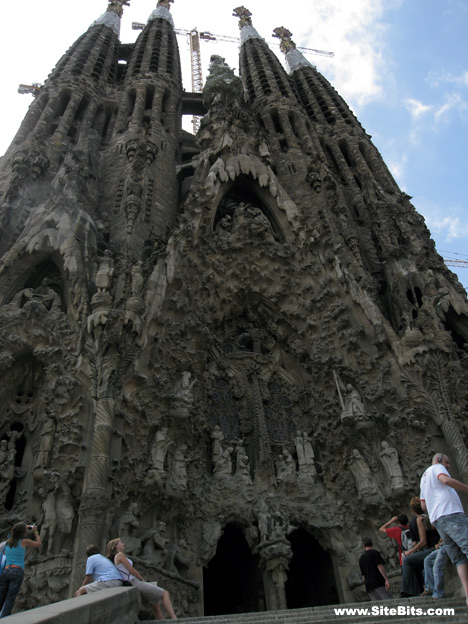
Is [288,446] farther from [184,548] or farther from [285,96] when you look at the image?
[285,96]

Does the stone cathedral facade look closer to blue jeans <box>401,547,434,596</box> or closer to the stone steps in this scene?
the stone steps

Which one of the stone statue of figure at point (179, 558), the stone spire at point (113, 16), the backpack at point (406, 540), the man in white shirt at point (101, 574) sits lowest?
the man in white shirt at point (101, 574)

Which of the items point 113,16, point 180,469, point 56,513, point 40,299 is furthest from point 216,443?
point 113,16

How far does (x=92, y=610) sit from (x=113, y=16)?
3071 centimetres

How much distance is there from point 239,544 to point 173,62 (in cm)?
2127

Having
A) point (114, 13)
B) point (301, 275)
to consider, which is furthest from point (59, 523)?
point (114, 13)

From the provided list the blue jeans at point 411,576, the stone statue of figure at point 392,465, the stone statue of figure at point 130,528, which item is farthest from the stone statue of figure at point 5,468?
the stone statue of figure at point 392,465

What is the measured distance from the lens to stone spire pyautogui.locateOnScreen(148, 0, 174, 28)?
93.6 feet

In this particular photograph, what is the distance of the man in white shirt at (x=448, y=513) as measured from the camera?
10.9 ft

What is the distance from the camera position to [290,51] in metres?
30.3

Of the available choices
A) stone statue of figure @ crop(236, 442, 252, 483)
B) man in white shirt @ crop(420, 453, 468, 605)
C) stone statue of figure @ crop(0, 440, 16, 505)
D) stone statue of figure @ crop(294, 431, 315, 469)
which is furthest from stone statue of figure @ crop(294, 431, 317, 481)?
man in white shirt @ crop(420, 453, 468, 605)

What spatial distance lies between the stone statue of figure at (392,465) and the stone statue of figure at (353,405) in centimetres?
67

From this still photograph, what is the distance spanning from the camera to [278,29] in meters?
33.5

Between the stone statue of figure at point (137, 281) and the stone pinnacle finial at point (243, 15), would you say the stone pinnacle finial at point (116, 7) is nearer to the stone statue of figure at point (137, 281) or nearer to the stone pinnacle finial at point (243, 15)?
the stone pinnacle finial at point (243, 15)
